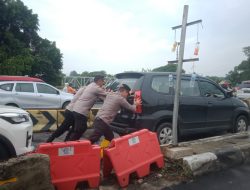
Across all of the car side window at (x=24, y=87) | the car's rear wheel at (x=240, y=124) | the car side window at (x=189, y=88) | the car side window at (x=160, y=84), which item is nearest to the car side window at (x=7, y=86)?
the car side window at (x=24, y=87)

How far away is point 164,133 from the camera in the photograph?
6.86 m

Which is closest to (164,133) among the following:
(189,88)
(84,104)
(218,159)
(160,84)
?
(160,84)

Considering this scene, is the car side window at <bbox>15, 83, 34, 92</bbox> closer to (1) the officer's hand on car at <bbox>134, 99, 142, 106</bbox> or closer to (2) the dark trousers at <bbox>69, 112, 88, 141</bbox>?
(2) the dark trousers at <bbox>69, 112, 88, 141</bbox>

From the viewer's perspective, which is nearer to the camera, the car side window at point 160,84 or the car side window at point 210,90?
the car side window at point 160,84

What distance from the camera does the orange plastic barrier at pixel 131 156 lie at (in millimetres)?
4636

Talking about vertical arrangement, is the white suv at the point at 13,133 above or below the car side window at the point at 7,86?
below

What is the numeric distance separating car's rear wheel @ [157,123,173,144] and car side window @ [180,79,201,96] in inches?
37.6

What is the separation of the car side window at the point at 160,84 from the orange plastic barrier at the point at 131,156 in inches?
70.0

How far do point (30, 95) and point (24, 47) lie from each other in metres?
25.1

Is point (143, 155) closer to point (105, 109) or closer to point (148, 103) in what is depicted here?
point (105, 109)

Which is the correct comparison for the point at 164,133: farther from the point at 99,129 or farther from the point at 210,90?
the point at 210,90

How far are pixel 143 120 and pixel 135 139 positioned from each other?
1477 millimetres

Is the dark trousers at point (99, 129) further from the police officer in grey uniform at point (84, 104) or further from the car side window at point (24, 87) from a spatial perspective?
the car side window at point (24, 87)

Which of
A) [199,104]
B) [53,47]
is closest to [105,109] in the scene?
[199,104]
